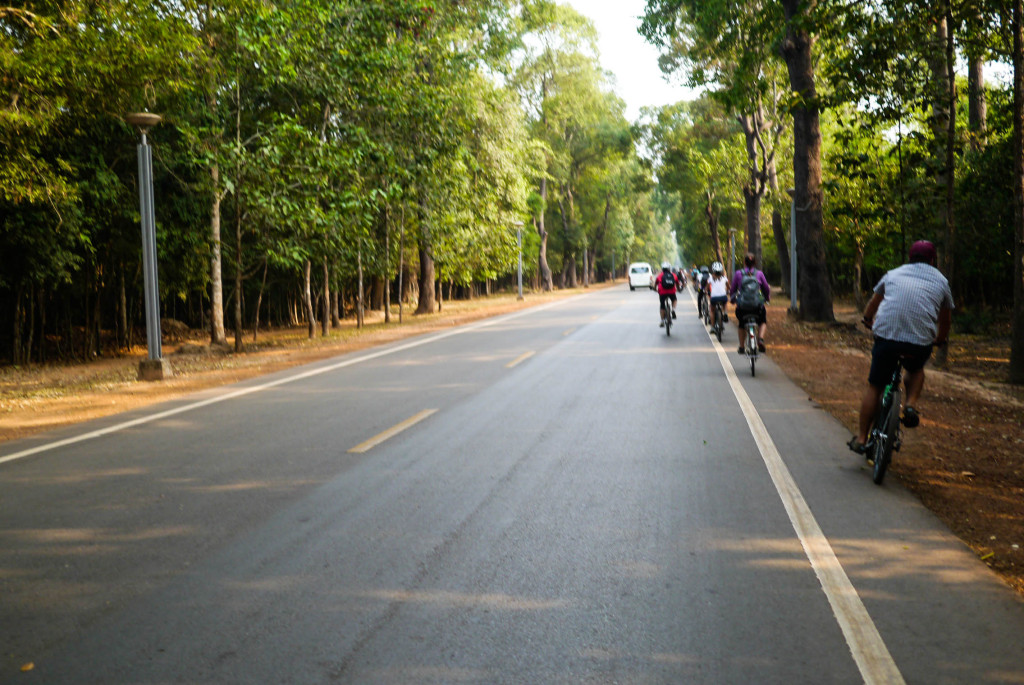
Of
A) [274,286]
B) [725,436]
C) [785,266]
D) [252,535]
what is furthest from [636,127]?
[252,535]

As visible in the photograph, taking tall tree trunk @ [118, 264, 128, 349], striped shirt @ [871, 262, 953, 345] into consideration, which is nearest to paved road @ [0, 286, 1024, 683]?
striped shirt @ [871, 262, 953, 345]

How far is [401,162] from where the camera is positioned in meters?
28.0

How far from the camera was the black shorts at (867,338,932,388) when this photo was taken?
736 centimetres

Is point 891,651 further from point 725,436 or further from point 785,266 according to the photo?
point 785,266

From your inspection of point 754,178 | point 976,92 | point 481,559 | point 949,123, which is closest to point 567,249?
point 754,178

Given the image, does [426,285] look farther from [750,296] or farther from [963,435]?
[963,435]

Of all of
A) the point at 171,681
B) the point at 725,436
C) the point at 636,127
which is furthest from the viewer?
the point at 636,127

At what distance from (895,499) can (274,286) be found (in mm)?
Answer: 34711

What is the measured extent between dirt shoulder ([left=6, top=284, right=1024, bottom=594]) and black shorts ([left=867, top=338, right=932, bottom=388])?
0.87 m

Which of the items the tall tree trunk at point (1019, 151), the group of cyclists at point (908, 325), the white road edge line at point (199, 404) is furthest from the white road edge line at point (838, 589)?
the white road edge line at point (199, 404)

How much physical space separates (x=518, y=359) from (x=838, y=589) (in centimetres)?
1233

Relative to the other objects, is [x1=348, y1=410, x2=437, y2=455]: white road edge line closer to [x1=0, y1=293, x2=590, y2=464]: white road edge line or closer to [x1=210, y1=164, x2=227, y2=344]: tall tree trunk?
[x1=0, y1=293, x2=590, y2=464]: white road edge line

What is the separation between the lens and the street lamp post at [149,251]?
1474cm

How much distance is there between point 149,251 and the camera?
1498cm
